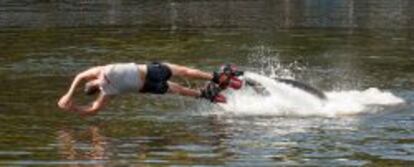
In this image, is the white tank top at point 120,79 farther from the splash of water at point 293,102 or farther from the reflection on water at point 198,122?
the splash of water at point 293,102

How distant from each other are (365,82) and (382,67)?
3930 mm

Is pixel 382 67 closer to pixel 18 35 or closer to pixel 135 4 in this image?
pixel 18 35

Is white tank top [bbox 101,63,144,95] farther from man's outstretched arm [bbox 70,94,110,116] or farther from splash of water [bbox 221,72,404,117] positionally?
splash of water [bbox 221,72,404,117]

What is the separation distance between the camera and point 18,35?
45938mm

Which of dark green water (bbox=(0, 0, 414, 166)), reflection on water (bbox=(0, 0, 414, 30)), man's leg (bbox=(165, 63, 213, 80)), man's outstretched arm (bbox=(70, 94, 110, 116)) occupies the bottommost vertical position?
reflection on water (bbox=(0, 0, 414, 30))

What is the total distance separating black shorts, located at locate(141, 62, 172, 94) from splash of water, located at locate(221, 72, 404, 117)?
6.80ft

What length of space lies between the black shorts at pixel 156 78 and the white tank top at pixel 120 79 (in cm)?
17

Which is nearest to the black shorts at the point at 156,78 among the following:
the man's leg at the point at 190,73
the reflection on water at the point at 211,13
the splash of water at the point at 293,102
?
the man's leg at the point at 190,73

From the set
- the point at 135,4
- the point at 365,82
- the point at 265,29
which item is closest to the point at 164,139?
the point at 365,82

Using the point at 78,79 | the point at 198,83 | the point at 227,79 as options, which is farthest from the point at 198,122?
the point at 198,83

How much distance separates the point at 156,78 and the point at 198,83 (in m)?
7.56

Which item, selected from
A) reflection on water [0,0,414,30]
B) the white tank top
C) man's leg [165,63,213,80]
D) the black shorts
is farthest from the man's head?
reflection on water [0,0,414,30]

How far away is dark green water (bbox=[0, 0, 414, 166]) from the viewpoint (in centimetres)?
1736

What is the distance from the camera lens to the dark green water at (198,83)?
1736 cm
